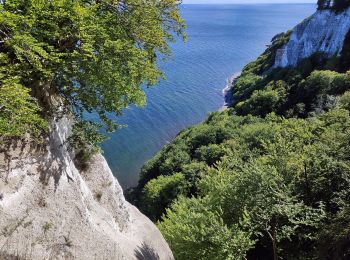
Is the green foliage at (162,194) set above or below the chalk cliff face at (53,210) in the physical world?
below

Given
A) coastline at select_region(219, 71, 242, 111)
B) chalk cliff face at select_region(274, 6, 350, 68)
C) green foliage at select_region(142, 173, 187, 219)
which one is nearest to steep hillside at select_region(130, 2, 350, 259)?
green foliage at select_region(142, 173, 187, 219)

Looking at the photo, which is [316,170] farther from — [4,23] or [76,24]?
[4,23]

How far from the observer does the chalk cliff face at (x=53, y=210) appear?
14.0 m

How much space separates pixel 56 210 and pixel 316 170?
18603 millimetres

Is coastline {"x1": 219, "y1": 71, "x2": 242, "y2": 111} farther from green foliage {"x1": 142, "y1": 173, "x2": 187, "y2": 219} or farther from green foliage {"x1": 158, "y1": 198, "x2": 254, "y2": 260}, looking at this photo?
green foliage {"x1": 158, "y1": 198, "x2": 254, "y2": 260}

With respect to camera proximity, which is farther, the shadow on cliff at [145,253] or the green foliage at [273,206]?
the green foliage at [273,206]

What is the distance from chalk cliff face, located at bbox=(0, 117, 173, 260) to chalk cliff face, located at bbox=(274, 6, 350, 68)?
240 feet

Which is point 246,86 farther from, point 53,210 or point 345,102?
point 53,210

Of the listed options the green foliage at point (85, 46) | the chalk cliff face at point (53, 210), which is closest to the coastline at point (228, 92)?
the green foliage at point (85, 46)

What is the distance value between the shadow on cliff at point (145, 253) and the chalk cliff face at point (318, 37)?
7002 centimetres

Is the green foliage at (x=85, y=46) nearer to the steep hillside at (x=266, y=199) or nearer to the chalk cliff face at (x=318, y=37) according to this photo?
the steep hillside at (x=266, y=199)

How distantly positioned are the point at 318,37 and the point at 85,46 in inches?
3249

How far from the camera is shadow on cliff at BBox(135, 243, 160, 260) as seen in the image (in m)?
19.1

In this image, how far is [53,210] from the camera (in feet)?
50.6
